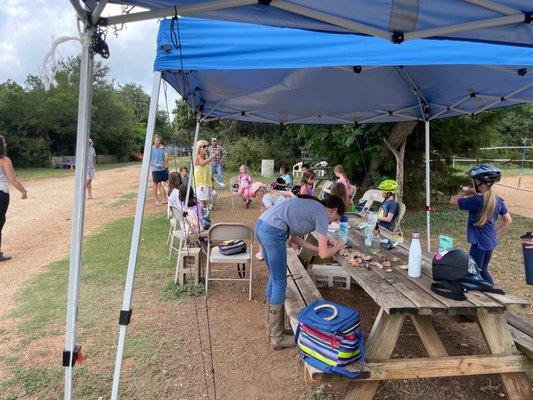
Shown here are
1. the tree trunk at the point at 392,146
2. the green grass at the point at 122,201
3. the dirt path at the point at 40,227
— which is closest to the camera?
the dirt path at the point at 40,227

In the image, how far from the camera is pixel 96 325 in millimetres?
3766

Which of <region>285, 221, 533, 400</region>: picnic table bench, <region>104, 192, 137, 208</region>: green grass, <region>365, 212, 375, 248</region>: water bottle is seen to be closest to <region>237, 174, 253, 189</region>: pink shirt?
<region>104, 192, 137, 208</region>: green grass

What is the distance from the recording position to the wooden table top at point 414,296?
91.7 inches

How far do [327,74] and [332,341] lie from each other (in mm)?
3667

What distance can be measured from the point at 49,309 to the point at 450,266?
4.02m

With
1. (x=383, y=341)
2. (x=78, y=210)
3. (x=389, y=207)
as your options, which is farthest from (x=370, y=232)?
(x=78, y=210)

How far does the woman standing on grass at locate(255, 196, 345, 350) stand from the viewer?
294cm

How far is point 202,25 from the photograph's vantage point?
9.39ft

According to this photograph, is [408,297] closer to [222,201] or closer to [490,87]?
[490,87]

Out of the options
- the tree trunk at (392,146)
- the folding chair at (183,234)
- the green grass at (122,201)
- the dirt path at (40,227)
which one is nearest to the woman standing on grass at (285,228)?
the folding chair at (183,234)

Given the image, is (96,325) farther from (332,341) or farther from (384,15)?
(384,15)

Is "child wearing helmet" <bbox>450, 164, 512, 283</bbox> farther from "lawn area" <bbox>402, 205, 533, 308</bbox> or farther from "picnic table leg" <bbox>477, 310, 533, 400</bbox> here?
"picnic table leg" <bbox>477, 310, 533, 400</bbox>

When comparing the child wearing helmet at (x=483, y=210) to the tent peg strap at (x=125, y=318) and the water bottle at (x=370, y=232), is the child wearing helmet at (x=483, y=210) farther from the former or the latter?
the tent peg strap at (x=125, y=318)

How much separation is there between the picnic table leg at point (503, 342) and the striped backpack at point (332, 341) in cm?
89
